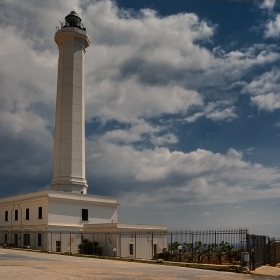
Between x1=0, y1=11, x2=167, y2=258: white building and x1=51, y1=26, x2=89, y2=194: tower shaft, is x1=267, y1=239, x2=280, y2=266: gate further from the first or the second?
x1=51, y1=26, x2=89, y2=194: tower shaft

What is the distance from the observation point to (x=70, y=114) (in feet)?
158

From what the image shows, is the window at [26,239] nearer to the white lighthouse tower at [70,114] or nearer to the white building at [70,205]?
the white building at [70,205]

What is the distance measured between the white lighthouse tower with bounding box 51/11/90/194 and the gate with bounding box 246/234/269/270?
2357cm

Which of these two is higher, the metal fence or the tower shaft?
the tower shaft

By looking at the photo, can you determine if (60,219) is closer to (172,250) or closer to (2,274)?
(172,250)

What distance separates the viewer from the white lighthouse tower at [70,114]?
155ft

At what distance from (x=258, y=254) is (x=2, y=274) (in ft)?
52.2

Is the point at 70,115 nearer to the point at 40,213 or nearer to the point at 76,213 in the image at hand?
the point at 76,213

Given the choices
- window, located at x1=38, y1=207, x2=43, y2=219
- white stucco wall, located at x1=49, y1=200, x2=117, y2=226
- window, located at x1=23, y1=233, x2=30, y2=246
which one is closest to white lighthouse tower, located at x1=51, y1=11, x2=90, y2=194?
white stucco wall, located at x1=49, y1=200, x2=117, y2=226

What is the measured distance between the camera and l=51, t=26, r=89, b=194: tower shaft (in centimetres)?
4716

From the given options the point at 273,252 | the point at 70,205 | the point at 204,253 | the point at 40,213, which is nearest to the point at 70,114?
the point at 70,205

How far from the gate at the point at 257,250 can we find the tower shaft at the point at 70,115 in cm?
2357

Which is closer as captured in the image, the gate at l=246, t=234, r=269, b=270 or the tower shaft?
the gate at l=246, t=234, r=269, b=270

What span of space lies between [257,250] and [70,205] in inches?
907
